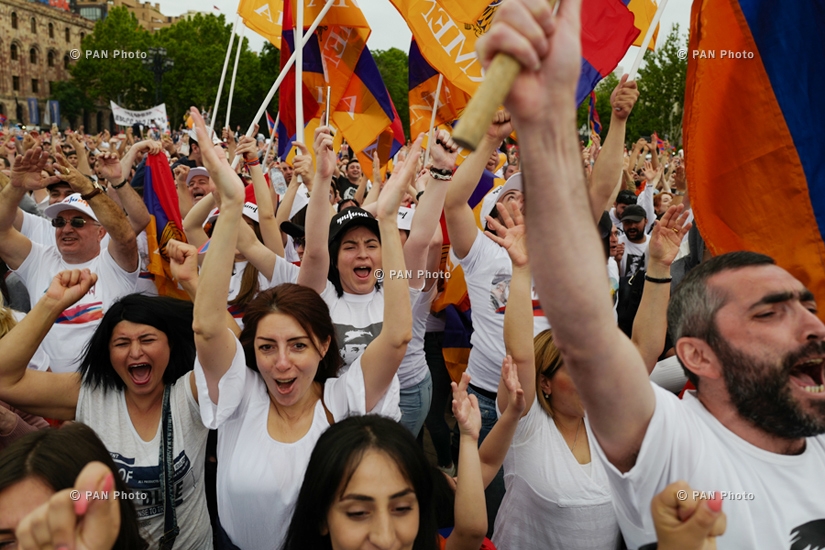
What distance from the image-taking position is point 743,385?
5.00ft

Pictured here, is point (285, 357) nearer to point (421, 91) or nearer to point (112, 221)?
point (112, 221)

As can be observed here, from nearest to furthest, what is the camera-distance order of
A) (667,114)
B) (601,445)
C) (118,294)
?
(601,445), (118,294), (667,114)

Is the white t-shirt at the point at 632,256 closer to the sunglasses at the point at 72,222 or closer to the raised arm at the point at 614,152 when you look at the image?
the raised arm at the point at 614,152

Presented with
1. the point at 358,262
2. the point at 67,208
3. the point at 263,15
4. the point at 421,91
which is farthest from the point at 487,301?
the point at 263,15

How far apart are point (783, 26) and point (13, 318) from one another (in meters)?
3.48

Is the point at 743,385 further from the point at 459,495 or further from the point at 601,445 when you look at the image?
the point at 459,495

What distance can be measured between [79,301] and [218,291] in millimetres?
1710

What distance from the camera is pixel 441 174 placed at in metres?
3.23

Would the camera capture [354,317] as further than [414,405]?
No

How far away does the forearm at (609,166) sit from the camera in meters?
3.27

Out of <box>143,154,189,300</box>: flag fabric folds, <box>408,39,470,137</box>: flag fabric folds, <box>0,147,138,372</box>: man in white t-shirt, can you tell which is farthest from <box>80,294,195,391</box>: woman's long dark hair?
<box>408,39,470,137</box>: flag fabric folds

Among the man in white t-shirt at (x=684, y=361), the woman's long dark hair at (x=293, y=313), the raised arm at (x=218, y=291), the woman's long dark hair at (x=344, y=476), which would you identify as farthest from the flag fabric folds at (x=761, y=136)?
the raised arm at (x=218, y=291)

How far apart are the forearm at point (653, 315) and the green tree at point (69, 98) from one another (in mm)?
64889

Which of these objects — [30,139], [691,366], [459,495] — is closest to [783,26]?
[691,366]
